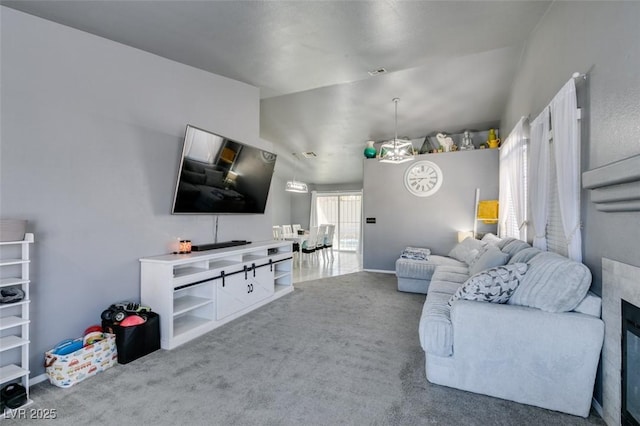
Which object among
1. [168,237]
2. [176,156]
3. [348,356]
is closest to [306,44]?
[176,156]

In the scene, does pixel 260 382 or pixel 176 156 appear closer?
pixel 260 382

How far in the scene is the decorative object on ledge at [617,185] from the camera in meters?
1.28

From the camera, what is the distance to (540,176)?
2.52 metres

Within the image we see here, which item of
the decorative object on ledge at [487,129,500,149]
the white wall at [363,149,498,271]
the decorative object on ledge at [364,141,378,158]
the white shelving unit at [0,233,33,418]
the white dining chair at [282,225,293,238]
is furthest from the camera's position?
the white dining chair at [282,225,293,238]

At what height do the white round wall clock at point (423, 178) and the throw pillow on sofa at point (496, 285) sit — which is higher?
the white round wall clock at point (423, 178)

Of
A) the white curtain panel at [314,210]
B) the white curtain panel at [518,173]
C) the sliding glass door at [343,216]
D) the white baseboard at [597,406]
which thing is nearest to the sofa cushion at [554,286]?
the white baseboard at [597,406]

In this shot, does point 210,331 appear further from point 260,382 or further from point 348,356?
point 348,356

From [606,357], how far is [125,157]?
3.74 m

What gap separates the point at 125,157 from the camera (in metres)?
2.59

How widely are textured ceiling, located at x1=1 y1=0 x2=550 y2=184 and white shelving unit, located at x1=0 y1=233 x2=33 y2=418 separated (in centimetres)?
170

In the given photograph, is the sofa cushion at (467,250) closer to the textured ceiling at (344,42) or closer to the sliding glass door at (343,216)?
the textured ceiling at (344,42)

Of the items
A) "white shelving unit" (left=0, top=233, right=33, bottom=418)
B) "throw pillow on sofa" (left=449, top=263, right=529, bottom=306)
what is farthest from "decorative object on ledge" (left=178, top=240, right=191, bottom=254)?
"throw pillow on sofa" (left=449, top=263, right=529, bottom=306)

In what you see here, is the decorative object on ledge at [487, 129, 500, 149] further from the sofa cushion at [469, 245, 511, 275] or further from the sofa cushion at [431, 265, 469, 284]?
the sofa cushion at [469, 245, 511, 275]

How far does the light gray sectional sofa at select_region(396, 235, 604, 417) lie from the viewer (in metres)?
1.66
